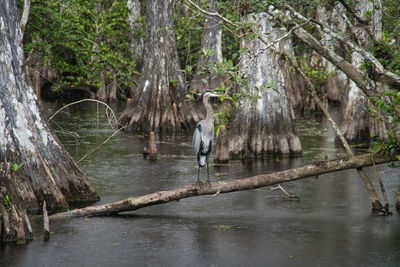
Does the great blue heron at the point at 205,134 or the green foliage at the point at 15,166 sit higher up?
the great blue heron at the point at 205,134

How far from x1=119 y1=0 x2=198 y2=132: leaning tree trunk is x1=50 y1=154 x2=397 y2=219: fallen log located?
943cm

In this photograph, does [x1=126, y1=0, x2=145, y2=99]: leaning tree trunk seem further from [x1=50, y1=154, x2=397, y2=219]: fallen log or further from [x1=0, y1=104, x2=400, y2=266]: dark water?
[x1=50, y1=154, x2=397, y2=219]: fallen log

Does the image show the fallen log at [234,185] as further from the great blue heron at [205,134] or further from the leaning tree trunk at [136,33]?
the leaning tree trunk at [136,33]

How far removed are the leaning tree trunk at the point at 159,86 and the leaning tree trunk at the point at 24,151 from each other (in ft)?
27.6

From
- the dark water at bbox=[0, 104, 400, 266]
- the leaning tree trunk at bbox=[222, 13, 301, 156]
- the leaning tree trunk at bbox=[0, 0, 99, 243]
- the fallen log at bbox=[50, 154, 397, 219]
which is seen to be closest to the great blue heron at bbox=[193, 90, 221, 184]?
the dark water at bbox=[0, 104, 400, 266]

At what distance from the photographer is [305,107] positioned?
25.0m

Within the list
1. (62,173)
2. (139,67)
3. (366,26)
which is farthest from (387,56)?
(139,67)

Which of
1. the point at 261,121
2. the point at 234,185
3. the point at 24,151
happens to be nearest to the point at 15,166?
the point at 24,151

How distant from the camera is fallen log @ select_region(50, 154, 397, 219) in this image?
7660 millimetres

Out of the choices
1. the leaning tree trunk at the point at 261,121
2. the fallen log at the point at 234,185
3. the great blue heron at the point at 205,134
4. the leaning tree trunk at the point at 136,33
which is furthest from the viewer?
the leaning tree trunk at the point at 136,33

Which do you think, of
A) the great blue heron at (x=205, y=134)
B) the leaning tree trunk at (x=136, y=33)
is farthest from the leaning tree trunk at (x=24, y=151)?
the leaning tree trunk at (x=136, y=33)

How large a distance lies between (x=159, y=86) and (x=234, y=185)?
1001cm

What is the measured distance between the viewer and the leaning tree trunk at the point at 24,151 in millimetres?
7754

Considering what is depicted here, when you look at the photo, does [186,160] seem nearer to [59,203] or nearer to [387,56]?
[59,203]
